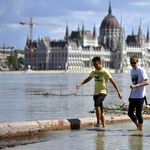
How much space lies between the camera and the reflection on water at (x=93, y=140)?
8406 mm

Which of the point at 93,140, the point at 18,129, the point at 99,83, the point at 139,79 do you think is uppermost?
the point at 139,79

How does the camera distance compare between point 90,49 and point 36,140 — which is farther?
point 90,49

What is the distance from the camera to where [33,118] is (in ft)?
43.0

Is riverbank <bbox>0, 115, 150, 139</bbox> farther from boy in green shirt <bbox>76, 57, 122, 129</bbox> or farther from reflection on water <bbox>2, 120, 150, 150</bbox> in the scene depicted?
boy in green shirt <bbox>76, 57, 122, 129</bbox>

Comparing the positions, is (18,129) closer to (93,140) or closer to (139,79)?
(93,140)

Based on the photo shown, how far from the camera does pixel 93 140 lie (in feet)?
30.0

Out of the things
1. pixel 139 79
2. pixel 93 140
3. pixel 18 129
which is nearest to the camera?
pixel 93 140

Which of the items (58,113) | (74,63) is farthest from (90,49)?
(58,113)

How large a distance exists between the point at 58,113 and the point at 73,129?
3987 mm

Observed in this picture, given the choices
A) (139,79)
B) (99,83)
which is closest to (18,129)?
(99,83)

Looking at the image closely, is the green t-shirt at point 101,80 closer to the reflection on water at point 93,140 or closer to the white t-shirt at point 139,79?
the white t-shirt at point 139,79

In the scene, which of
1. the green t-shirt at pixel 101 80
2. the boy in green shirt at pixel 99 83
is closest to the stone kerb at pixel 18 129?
the boy in green shirt at pixel 99 83

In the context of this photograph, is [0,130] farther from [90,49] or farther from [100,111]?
[90,49]

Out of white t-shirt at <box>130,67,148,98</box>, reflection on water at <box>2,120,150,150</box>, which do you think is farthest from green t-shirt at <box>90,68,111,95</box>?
reflection on water at <box>2,120,150,150</box>
